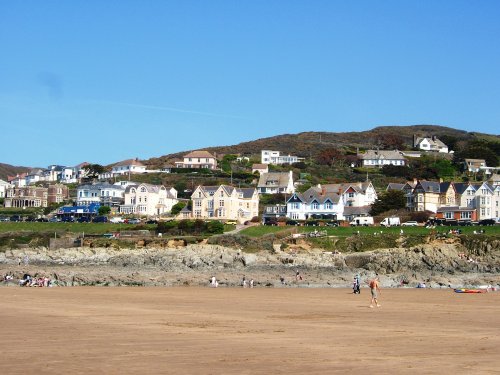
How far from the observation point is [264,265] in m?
46.5

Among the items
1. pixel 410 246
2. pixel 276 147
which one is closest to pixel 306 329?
pixel 410 246

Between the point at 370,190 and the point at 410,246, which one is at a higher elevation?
the point at 370,190

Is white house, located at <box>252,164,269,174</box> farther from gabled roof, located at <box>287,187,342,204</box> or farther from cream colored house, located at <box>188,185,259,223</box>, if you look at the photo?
cream colored house, located at <box>188,185,259,223</box>

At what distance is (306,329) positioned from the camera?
17.5m

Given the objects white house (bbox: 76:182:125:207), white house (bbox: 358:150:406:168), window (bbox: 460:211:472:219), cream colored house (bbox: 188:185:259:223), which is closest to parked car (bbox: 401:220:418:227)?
window (bbox: 460:211:472:219)

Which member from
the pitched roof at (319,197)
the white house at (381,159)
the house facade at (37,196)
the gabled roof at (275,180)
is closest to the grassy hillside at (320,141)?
the white house at (381,159)

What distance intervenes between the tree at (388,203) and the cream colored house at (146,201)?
24.0 metres

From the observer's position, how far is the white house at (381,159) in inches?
4715

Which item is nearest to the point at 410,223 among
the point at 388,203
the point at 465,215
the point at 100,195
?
the point at 388,203

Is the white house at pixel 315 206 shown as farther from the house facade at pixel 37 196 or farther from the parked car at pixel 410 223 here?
the house facade at pixel 37 196

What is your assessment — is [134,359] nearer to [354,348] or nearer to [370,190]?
[354,348]

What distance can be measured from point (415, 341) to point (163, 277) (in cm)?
2585

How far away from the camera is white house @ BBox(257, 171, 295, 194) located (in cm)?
9656

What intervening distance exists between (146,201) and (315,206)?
1988 cm
